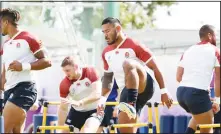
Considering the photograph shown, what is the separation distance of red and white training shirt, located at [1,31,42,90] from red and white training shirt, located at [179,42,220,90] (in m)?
1.94

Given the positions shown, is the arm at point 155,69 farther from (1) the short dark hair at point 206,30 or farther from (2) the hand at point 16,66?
(2) the hand at point 16,66

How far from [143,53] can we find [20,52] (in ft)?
4.76

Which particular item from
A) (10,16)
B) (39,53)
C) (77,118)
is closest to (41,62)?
(39,53)

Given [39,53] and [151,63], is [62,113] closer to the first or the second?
[39,53]

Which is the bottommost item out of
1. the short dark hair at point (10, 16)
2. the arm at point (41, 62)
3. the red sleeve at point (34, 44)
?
the arm at point (41, 62)

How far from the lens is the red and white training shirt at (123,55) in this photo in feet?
28.0

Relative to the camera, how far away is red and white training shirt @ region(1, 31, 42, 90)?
8.77 m

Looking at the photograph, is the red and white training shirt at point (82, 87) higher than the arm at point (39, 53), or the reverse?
the arm at point (39, 53)

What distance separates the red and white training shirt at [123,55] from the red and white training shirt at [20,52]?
0.84m

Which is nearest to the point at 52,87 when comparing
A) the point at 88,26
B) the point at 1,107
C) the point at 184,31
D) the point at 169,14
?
the point at 184,31

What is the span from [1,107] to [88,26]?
1527 centimetres

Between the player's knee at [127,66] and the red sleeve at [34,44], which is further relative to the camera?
the red sleeve at [34,44]

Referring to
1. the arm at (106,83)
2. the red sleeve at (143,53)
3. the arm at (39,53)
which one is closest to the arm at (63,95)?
the arm at (106,83)

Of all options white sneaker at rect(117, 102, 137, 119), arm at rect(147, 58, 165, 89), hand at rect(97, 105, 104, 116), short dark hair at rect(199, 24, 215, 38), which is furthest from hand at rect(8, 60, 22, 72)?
short dark hair at rect(199, 24, 215, 38)
